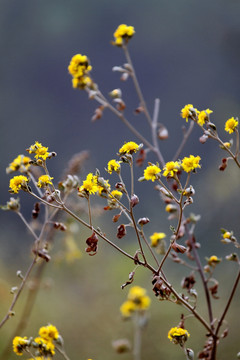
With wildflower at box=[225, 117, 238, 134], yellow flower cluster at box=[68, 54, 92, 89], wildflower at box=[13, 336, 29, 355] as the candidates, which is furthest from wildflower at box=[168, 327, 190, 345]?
yellow flower cluster at box=[68, 54, 92, 89]

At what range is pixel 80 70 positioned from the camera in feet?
3.05

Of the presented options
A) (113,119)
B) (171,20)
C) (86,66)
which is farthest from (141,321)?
(171,20)

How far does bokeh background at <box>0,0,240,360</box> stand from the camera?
1.60 m

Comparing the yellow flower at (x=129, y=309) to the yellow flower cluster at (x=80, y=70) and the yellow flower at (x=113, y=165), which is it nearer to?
the yellow flower at (x=113, y=165)

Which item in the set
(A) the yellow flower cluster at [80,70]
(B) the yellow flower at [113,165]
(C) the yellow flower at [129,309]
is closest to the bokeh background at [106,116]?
(A) the yellow flower cluster at [80,70]

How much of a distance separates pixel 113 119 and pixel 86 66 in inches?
74.5

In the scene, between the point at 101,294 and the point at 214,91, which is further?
the point at 214,91

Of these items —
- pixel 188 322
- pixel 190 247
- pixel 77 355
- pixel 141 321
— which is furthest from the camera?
pixel 188 322

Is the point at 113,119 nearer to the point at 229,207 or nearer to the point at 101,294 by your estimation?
the point at 229,207

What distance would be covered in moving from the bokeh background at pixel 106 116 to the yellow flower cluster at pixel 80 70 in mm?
525

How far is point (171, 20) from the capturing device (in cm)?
348

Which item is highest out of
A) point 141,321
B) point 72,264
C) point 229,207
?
point 229,207

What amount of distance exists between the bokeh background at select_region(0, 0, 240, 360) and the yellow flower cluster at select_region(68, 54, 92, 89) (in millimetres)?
525

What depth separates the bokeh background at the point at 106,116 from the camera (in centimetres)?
160
